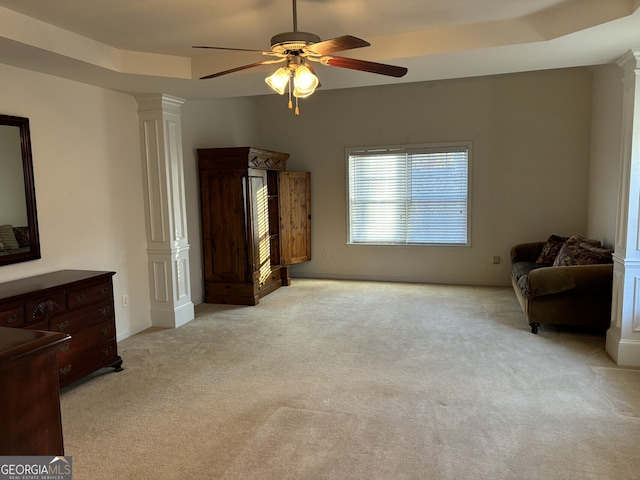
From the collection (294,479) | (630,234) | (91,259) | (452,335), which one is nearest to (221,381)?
(294,479)

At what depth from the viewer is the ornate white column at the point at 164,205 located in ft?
15.2

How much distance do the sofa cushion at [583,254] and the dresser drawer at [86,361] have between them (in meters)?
4.31

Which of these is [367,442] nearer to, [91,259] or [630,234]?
[630,234]

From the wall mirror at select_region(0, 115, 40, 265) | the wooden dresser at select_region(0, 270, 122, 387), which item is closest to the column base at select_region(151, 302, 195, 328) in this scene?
the wooden dresser at select_region(0, 270, 122, 387)

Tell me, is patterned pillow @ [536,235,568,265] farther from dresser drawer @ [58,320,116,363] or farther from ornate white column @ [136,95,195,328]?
dresser drawer @ [58,320,116,363]

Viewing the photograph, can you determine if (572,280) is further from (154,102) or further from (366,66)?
(154,102)

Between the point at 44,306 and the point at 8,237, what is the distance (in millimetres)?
662

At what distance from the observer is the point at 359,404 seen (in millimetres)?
3037

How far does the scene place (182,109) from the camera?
539 centimetres

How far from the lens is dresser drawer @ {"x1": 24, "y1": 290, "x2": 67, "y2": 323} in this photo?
299 cm

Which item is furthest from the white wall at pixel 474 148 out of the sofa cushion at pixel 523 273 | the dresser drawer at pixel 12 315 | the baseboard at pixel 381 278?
the dresser drawer at pixel 12 315

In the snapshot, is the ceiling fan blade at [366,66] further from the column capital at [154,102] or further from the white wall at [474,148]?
the white wall at [474,148]

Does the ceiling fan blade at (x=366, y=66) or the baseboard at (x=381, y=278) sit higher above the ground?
the ceiling fan blade at (x=366, y=66)

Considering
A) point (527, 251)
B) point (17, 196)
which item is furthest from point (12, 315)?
point (527, 251)
